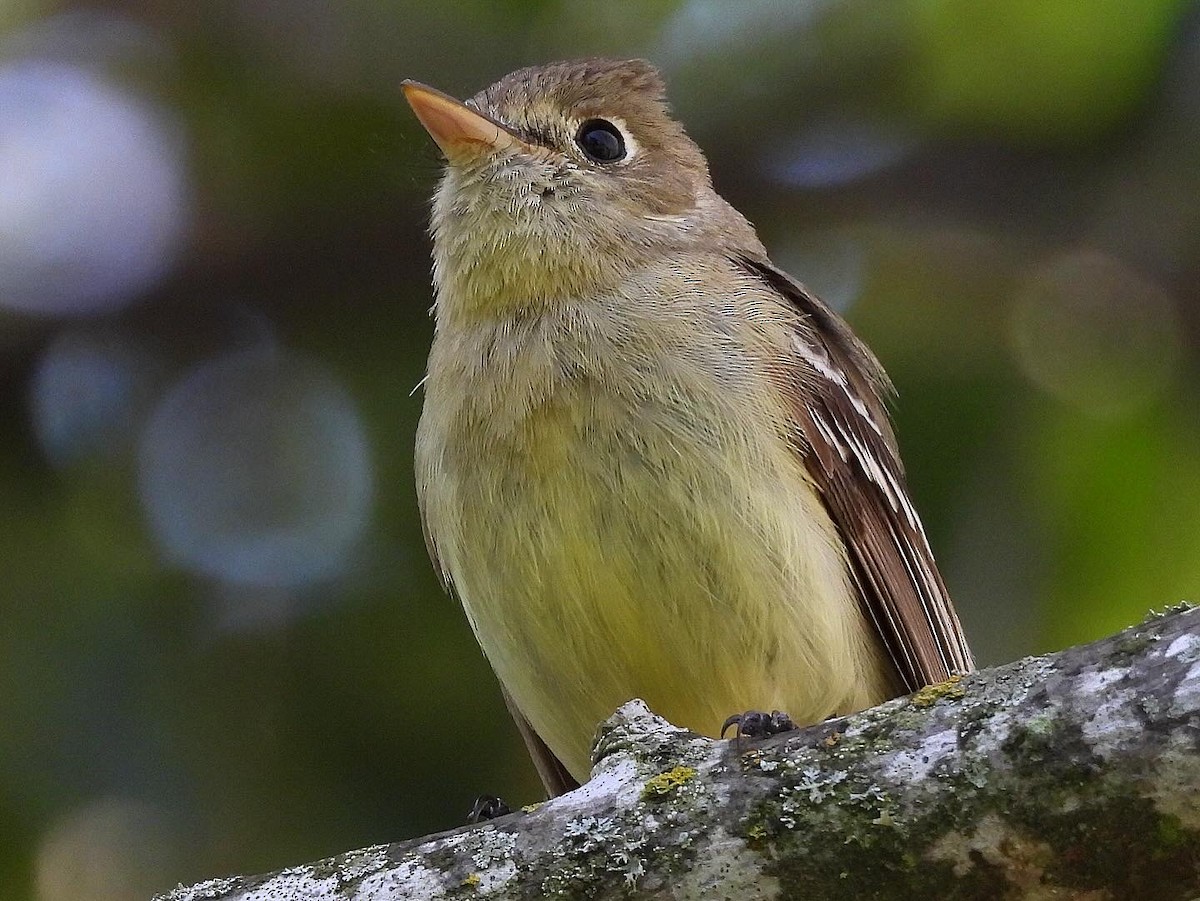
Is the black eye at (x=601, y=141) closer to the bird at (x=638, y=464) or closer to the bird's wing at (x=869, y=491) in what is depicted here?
the bird at (x=638, y=464)

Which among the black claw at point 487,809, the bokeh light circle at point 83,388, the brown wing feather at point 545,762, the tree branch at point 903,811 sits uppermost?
the bokeh light circle at point 83,388

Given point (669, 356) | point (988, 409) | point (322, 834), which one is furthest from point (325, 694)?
point (988, 409)

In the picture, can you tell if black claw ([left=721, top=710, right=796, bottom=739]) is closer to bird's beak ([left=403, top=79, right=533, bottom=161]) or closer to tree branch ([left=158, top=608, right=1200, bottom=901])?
tree branch ([left=158, top=608, right=1200, bottom=901])

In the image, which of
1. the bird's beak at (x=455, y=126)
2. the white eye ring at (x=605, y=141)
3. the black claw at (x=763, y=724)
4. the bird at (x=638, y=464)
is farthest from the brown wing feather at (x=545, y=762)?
the white eye ring at (x=605, y=141)

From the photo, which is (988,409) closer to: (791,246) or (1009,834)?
(791,246)

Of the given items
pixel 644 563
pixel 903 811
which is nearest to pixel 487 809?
pixel 644 563

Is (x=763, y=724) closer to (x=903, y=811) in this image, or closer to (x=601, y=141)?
(x=903, y=811)

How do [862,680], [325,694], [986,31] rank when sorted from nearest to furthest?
[862,680] < [325,694] < [986,31]
